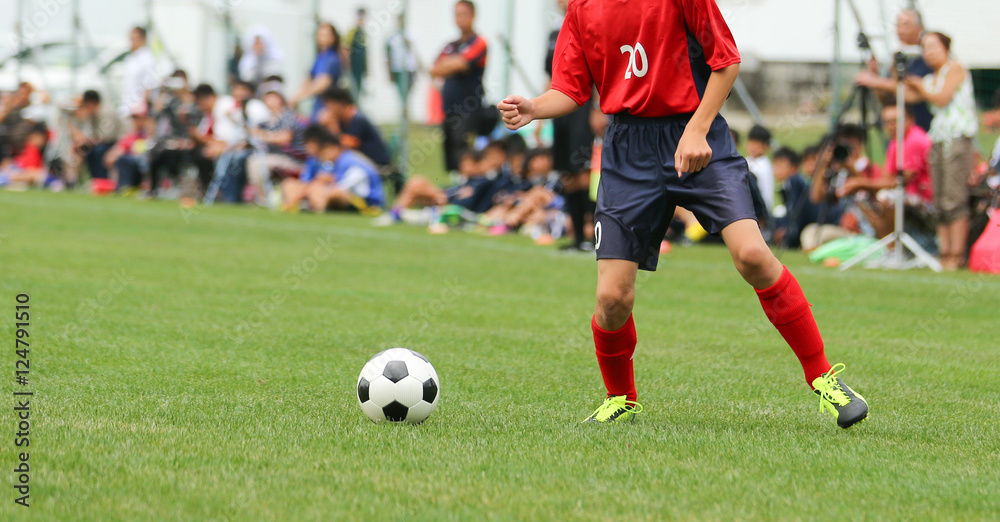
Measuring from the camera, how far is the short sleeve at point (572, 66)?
4.51 metres

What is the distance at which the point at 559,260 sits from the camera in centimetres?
1090

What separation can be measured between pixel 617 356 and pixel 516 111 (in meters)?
1.00

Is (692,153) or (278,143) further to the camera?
(278,143)

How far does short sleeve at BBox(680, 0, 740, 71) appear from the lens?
4.11m

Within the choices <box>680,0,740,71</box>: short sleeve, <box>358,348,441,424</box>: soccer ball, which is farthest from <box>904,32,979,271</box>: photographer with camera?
<box>358,348,441,424</box>: soccer ball

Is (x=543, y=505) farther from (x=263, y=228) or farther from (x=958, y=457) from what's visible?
(x=263, y=228)

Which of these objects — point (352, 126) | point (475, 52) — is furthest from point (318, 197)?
point (475, 52)

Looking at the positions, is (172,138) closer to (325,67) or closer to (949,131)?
(325,67)

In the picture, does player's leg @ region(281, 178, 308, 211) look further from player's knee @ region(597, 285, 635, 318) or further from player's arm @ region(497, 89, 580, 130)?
player's knee @ region(597, 285, 635, 318)

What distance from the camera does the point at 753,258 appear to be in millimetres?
4086

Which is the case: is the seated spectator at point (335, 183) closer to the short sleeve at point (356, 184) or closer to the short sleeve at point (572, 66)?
the short sleeve at point (356, 184)

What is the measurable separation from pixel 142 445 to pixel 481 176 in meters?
11.5

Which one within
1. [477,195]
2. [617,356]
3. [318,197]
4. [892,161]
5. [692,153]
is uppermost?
[692,153]

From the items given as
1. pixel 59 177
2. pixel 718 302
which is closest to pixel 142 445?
pixel 718 302
